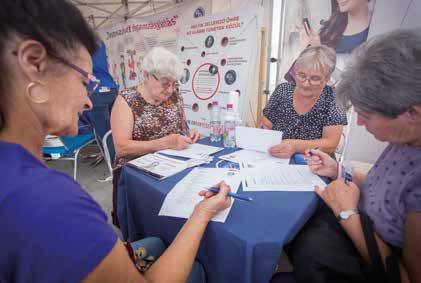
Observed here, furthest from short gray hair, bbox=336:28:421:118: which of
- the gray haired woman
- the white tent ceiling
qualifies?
the white tent ceiling

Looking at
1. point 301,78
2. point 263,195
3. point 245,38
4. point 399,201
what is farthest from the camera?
point 245,38

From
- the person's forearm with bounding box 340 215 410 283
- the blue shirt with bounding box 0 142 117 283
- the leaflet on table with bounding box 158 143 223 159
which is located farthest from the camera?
the leaflet on table with bounding box 158 143 223 159

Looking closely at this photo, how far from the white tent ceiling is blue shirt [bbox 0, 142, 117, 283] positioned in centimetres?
444

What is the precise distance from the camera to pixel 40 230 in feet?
1.08

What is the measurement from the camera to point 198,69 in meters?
3.10

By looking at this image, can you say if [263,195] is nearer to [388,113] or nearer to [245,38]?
[388,113]

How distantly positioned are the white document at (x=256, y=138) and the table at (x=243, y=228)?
1.40 feet

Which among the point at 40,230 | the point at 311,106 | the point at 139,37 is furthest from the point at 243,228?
the point at 139,37

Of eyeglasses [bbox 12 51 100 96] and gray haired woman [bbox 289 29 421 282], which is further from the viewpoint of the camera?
gray haired woman [bbox 289 29 421 282]

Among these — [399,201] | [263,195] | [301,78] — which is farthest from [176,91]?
[399,201]

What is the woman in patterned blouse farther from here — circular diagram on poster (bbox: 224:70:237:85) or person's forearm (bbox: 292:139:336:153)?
circular diagram on poster (bbox: 224:70:237:85)

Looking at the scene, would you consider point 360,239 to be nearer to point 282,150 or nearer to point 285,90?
point 282,150

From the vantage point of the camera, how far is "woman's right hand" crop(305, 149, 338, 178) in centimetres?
99

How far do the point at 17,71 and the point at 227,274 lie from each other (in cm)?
68
